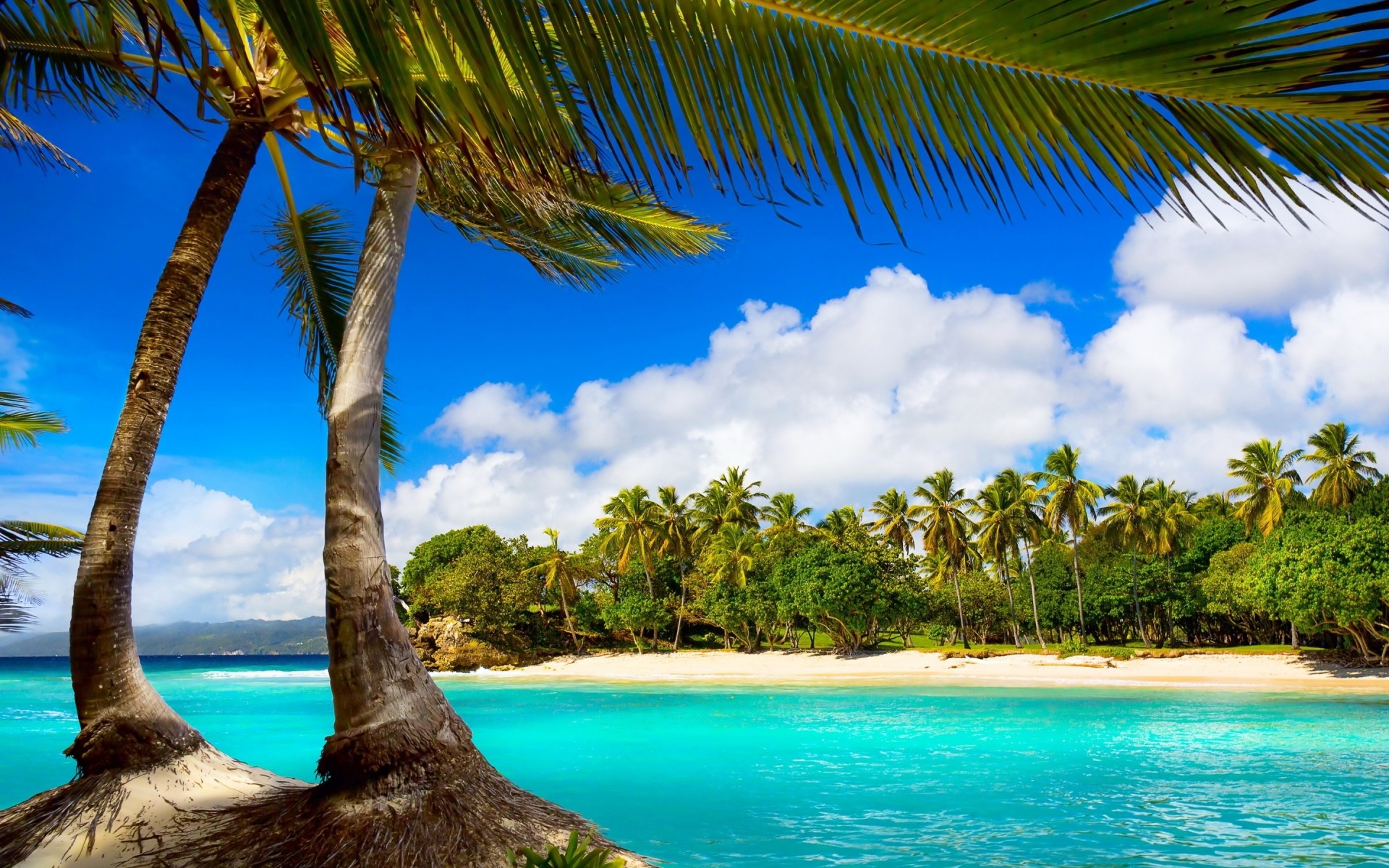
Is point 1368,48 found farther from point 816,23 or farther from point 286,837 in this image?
point 286,837

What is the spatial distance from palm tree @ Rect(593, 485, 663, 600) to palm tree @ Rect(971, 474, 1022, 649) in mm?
18032

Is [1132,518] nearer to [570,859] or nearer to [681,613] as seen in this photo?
[681,613]

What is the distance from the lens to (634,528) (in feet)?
156

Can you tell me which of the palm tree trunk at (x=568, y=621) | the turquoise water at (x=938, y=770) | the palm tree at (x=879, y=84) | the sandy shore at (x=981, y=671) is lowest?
the sandy shore at (x=981, y=671)

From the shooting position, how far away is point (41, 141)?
18.7 ft

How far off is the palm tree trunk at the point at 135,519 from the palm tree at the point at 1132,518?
43.7 metres

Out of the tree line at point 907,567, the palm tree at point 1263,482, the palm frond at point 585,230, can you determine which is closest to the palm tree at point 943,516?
the tree line at point 907,567

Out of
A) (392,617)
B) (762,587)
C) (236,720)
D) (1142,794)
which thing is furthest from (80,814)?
(762,587)

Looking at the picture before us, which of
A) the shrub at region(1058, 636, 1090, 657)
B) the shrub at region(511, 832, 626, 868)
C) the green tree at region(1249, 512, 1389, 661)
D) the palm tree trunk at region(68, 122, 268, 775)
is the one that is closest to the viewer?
the shrub at region(511, 832, 626, 868)

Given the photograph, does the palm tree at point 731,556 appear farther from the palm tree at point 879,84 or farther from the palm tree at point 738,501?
the palm tree at point 879,84

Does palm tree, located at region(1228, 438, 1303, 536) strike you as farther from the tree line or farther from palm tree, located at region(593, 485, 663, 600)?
palm tree, located at region(593, 485, 663, 600)

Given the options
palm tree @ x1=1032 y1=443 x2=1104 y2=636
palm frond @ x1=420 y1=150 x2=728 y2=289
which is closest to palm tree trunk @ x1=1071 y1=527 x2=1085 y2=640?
palm tree @ x1=1032 y1=443 x2=1104 y2=636

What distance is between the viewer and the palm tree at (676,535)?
48.4 metres

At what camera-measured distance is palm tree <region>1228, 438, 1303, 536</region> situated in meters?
39.2
